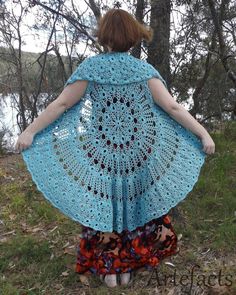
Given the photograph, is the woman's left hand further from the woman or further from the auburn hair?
the auburn hair

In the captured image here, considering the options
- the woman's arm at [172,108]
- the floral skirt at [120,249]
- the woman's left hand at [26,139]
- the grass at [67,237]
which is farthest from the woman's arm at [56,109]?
the grass at [67,237]

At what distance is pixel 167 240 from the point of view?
10.9ft

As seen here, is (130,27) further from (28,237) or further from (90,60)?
(28,237)

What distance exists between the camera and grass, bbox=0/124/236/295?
3.18 m

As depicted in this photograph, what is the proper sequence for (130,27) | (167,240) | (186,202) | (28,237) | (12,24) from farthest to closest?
(12,24) < (186,202) < (28,237) < (167,240) < (130,27)

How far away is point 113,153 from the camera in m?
2.94

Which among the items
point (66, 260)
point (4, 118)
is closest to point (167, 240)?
point (66, 260)

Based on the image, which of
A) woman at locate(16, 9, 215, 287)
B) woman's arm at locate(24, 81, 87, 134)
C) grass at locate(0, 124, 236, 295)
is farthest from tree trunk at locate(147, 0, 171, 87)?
woman's arm at locate(24, 81, 87, 134)

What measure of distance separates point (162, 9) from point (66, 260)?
8.26 feet

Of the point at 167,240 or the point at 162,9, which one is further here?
the point at 162,9

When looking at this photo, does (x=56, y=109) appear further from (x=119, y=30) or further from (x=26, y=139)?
(x=119, y=30)

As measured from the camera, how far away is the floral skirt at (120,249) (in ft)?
10.1

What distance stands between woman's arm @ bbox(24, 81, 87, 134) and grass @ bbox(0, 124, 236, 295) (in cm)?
109

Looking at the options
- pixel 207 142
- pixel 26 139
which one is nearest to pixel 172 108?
pixel 207 142
